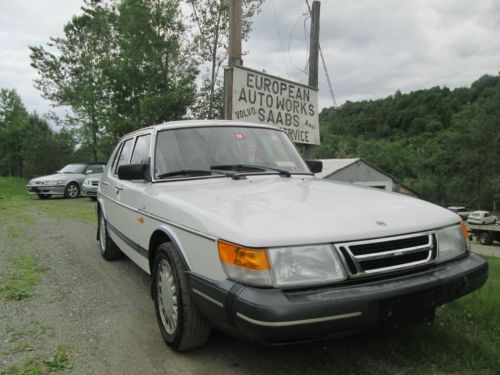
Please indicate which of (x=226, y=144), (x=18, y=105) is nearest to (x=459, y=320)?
(x=226, y=144)

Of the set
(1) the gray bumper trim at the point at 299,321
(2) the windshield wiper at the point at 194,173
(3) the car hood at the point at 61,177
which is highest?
(2) the windshield wiper at the point at 194,173

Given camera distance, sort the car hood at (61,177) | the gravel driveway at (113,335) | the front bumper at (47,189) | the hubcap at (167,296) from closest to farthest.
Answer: the gravel driveway at (113,335), the hubcap at (167,296), the front bumper at (47,189), the car hood at (61,177)

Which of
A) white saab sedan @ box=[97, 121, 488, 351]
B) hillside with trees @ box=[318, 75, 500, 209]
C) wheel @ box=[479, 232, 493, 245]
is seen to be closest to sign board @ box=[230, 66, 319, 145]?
white saab sedan @ box=[97, 121, 488, 351]

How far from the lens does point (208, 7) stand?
21.5m

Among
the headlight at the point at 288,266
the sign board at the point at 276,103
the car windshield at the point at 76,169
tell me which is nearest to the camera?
the headlight at the point at 288,266

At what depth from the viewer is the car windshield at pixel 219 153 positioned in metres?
3.71

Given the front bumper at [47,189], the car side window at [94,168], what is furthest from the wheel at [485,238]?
the front bumper at [47,189]

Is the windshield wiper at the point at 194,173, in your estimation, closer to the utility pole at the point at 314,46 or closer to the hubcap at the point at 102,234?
the hubcap at the point at 102,234

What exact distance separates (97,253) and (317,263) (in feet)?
16.3

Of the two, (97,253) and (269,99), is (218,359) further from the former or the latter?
(269,99)

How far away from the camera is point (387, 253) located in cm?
230

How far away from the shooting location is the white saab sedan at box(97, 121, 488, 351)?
2.10 meters

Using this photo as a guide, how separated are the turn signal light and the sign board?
158 inches

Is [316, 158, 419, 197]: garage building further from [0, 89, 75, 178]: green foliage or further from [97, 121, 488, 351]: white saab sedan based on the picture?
[97, 121, 488, 351]: white saab sedan
